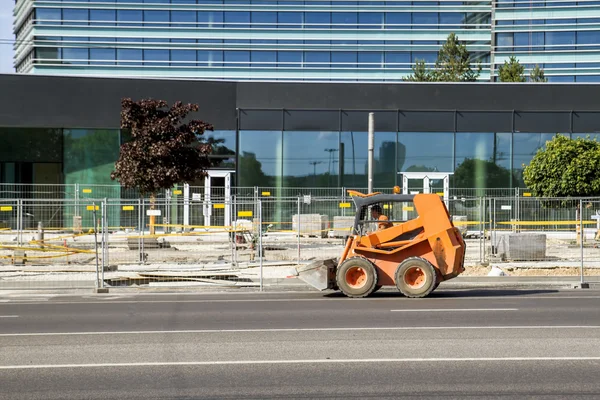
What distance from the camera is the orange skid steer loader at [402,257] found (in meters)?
15.9

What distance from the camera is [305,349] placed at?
10.2 m

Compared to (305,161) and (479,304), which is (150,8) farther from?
(479,304)

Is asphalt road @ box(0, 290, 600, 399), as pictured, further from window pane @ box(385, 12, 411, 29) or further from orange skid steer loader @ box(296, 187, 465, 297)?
window pane @ box(385, 12, 411, 29)

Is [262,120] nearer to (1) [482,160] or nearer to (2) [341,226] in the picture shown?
(1) [482,160]

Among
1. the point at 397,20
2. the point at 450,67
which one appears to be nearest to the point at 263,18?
the point at 397,20

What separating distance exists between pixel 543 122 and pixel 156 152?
61.1 feet

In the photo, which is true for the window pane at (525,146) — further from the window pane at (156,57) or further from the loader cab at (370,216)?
the window pane at (156,57)

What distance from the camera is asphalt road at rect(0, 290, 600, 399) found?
26.6 ft

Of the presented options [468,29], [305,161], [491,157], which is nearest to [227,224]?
[305,161]

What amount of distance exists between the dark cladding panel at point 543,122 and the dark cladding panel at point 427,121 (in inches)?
124

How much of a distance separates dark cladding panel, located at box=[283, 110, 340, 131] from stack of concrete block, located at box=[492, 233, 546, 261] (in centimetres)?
1587

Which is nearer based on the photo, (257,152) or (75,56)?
(257,152)

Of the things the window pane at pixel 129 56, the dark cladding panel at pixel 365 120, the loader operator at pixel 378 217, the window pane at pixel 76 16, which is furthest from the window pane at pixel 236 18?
the loader operator at pixel 378 217

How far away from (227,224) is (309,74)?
43.9m
